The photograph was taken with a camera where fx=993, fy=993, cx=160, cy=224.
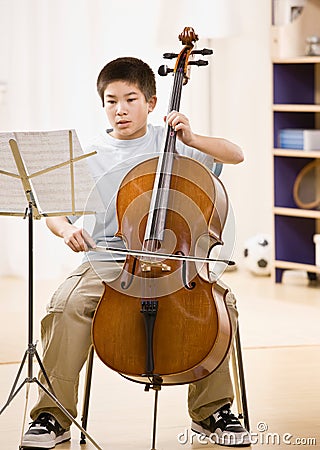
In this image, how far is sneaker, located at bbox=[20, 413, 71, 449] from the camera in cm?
246

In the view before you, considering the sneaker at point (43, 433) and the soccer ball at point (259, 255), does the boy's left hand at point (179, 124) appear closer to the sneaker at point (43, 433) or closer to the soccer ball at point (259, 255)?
the sneaker at point (43, 433)

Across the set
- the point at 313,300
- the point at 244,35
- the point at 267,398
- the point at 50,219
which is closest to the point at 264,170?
the point at 244,35

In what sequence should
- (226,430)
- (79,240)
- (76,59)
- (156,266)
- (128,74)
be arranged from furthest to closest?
1. (76,59)
2. (128,74)
3. (226,430)
4. (79,240)
5. (156,266)

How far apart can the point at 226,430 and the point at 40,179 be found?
802 mm

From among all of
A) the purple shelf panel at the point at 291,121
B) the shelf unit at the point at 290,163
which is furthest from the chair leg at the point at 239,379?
the purple shelf panel at the point at 291,121

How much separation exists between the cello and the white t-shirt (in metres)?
0.13

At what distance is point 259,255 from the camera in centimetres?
504

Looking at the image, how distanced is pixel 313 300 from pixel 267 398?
60.5 inches

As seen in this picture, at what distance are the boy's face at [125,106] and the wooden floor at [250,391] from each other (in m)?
0.78

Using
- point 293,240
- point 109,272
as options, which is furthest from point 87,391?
point 293,240

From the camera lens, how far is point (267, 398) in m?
2.95

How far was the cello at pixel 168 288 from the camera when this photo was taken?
2.24 m

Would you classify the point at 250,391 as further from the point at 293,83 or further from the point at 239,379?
the point at 293,83

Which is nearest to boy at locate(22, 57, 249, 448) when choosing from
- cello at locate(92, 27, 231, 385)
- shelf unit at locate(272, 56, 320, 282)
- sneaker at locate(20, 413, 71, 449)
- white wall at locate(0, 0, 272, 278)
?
sneaker at locate(20, 413, 71, 449)
